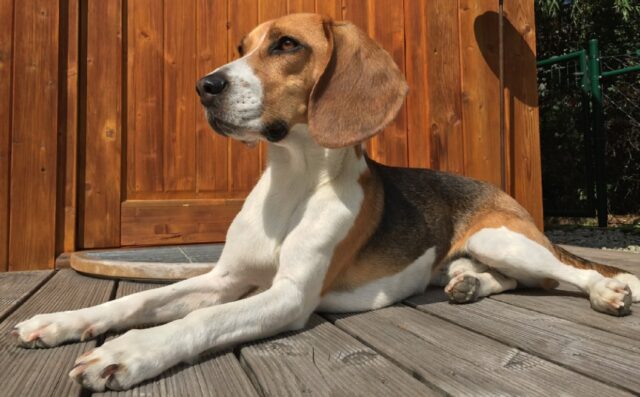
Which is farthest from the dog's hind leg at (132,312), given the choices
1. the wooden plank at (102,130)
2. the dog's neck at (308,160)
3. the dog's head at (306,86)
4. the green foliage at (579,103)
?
the green foliage at (579,103)

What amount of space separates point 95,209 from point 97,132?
0.60 m

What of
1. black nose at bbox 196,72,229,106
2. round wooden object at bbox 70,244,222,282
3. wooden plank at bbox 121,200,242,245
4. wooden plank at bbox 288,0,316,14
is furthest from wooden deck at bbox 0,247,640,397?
wooden plank at bbox 288,0,316,14

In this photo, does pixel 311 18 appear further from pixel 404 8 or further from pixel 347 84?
pixel 404 8

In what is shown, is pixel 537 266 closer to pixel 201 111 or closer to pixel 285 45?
pixel 285 45

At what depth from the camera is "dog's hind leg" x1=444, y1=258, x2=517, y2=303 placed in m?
2.51

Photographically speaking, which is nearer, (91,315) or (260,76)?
(91,315)

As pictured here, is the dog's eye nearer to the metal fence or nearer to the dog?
the dog

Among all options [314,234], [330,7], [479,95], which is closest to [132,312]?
[314,234]

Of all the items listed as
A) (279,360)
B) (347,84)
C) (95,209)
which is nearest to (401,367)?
(279,360)

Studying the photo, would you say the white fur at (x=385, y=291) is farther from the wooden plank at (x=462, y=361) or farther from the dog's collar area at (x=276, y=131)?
the dog's collar area at (x=276, y=131)

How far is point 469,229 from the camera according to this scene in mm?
3021

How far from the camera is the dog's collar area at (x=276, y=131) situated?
7.18 ft

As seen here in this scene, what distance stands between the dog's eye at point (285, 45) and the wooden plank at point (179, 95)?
6.83 ft

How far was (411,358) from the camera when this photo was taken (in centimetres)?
166
